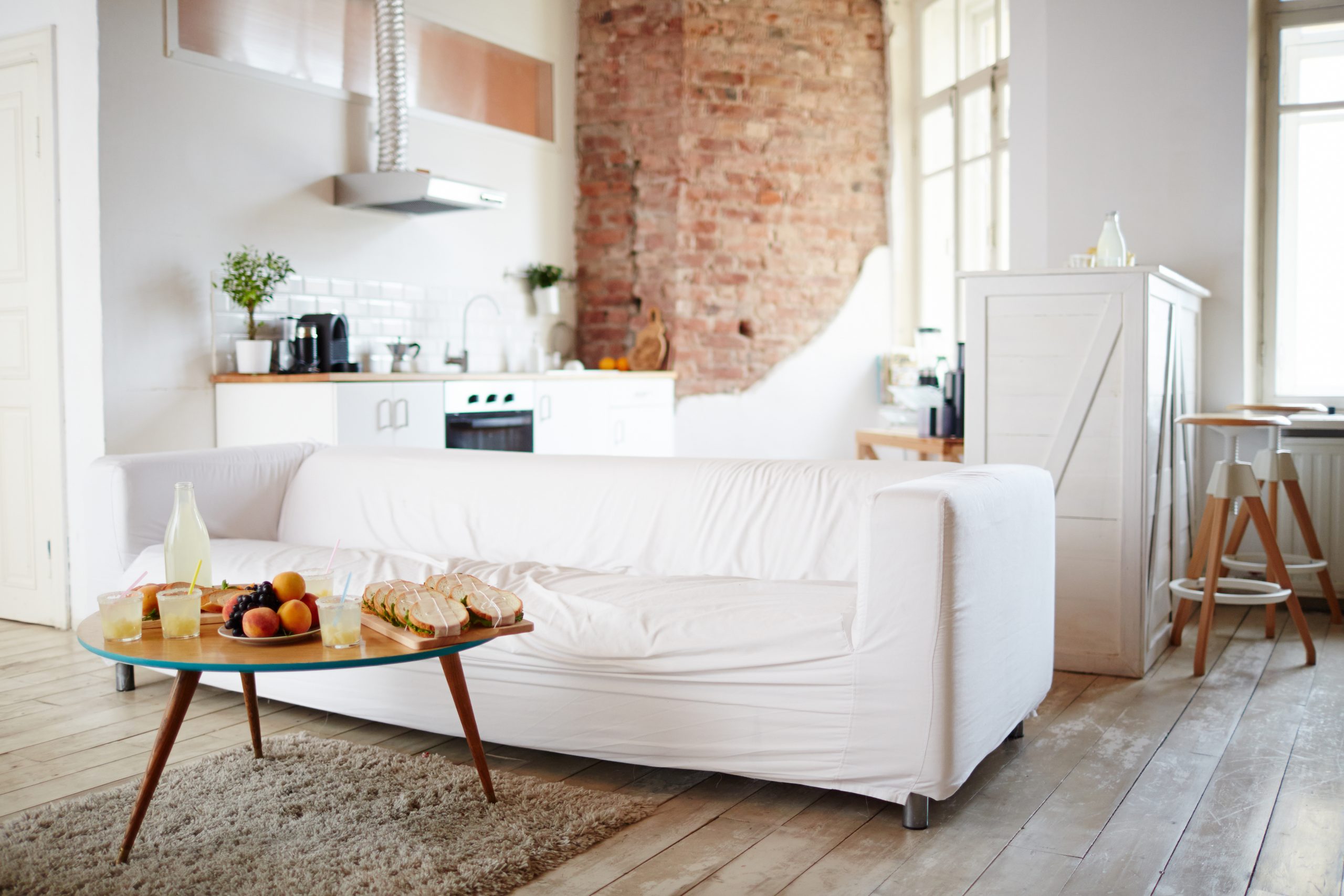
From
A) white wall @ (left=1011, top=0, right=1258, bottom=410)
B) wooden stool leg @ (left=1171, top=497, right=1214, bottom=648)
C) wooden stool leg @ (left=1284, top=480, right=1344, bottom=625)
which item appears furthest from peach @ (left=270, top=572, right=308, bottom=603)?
white wall @ (left=1011, top=0, right=1258, bottom=410)

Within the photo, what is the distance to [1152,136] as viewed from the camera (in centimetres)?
476

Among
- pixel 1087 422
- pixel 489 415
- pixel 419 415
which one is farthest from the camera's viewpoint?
pixel 489 415

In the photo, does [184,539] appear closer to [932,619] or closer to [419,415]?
[932,619]

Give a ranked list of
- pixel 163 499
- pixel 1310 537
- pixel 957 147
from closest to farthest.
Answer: pixel 163 499, pixel 1310 537, pixel 957 147

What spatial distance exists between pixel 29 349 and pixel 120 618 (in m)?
2.71

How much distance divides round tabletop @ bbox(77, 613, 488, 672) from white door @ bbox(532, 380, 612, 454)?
10.5 feet

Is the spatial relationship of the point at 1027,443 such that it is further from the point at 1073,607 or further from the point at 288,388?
the point at 288,388

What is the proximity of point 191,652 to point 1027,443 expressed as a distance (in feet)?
8.36

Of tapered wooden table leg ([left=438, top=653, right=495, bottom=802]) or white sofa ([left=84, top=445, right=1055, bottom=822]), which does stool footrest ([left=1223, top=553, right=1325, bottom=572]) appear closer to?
white sofa ([left=84, top=445, right=1055, bottom=822])

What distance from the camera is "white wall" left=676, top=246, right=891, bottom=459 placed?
21.2 feet

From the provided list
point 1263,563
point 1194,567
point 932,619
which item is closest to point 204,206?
point 932,619

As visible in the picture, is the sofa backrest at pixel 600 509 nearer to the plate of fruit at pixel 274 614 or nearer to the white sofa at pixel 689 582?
the white sofa at pixel 689 582

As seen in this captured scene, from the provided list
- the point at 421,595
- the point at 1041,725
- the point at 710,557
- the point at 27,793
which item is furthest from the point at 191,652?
the point at 1041,725

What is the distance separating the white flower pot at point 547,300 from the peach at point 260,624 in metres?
4.37
